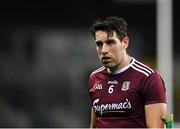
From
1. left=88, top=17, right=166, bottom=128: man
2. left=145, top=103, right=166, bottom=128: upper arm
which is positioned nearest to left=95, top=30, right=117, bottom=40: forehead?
left=88, top=17, right=166, bottom=128: man

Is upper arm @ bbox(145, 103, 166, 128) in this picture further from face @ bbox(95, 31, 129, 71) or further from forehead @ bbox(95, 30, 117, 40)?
forehead @ bbox(95, 30, 117, 40)

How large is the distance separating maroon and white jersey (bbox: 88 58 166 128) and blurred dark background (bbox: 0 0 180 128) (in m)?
2.79

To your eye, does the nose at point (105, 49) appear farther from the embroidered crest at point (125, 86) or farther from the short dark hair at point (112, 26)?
the embroidered crest at point (125, 86)

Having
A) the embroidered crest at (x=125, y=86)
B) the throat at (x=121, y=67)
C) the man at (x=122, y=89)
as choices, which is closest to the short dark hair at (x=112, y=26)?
the man at (x=122, y=89)

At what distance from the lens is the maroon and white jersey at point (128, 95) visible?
12.4 ft

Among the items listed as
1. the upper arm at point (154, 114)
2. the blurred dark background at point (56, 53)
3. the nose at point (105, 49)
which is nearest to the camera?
the upper arm at point (154, 114)

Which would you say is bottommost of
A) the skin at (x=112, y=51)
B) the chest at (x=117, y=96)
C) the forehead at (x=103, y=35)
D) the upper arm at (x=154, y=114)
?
the upper arm at (x=154, y=114)

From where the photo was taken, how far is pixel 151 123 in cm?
374

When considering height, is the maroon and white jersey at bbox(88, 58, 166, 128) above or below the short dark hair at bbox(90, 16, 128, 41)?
below

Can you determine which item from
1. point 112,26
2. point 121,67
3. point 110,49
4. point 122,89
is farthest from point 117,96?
point 112,26

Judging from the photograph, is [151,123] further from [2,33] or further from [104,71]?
[2,33]

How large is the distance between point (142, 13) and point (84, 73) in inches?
35.4

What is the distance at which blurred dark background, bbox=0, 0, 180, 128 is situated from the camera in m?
6.76

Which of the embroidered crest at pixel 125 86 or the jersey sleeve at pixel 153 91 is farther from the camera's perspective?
the embroidered crest at pixel 125 86
